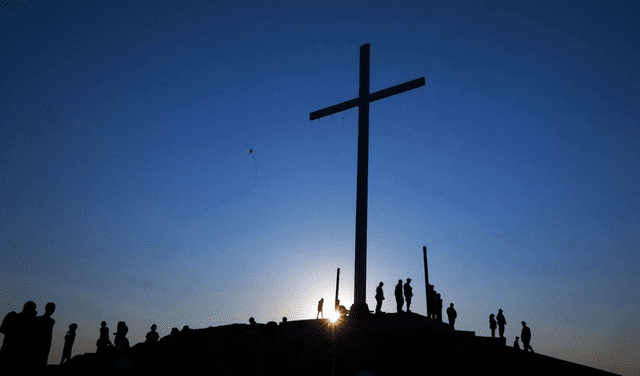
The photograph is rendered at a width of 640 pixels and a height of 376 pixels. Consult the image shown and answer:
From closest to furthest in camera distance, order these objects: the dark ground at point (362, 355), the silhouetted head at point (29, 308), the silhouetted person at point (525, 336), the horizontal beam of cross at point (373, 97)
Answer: the silhouetted head at point (29, 308), the dark ground at point (362, 355), the silhouetted person at point (525, 336), the horizontal beam of cross at point (373, 97)

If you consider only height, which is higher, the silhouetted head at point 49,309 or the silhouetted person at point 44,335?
the silhouetted head at point 49,309

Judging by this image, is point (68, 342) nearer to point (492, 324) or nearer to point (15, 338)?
point (15, 338)

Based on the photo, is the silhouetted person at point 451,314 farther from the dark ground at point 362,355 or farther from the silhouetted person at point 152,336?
the silhouetted person at point 152,336

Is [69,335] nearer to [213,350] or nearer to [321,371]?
[213,350]

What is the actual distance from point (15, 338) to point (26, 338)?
11 cm

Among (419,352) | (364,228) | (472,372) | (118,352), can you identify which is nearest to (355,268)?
(364,228)

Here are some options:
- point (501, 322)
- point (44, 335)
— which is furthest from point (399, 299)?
point (44, 335)

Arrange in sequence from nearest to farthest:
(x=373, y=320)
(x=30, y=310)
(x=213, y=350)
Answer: (x=30, y=310), (x=213, y=350), (x=373, y=320)

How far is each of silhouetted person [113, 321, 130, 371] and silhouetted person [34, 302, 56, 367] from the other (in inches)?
231

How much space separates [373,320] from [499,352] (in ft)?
15.5

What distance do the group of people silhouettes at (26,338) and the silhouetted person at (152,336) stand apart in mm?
7746

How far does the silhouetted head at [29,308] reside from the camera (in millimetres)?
6137

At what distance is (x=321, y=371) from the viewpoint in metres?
12.5

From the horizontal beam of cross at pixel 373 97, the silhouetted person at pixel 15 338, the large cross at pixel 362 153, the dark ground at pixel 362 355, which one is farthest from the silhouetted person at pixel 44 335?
the horizontal beam of cross at pixel 373 97
